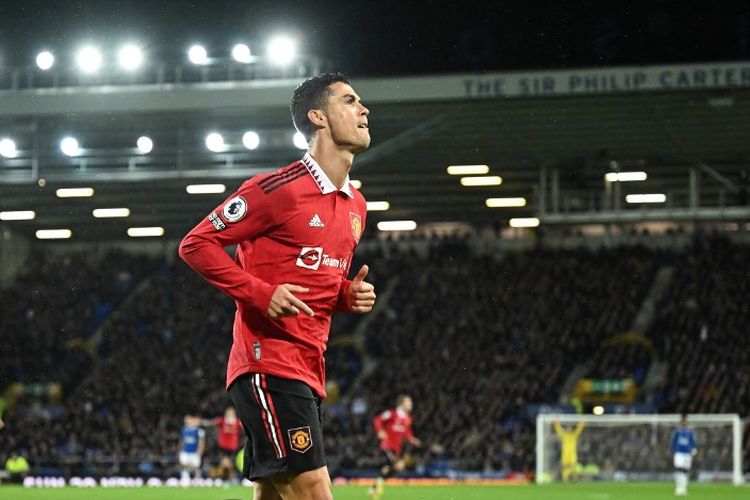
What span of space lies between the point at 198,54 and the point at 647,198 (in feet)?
47.8

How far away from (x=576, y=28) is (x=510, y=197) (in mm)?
10383

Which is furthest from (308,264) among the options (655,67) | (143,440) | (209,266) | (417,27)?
(143,440)

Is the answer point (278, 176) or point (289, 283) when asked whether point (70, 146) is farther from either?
point (289, 283)

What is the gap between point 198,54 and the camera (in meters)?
25.7

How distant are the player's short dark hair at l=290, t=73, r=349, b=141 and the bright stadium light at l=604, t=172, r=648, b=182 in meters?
25.3

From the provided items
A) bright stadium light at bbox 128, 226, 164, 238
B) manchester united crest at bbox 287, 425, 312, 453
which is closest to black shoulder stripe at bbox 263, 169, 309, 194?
manchester united crest at bbox 287, 425, 312, 453

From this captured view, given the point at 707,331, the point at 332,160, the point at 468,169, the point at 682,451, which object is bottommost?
the point at 682,451

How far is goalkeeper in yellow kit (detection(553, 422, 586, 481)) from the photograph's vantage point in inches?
1028

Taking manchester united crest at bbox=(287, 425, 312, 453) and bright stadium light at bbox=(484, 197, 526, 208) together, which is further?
bright stadium light at bbox=(484, 197, 526, 208)

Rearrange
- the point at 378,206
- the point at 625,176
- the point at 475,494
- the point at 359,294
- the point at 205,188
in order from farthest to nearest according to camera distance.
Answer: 1. the point at 378,206
2. the point at 205,188
3. the point at 625,176
4. the point at 475,494
5. the point at 359,294

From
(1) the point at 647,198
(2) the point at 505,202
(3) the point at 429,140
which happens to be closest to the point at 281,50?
(3) the point at 429,140

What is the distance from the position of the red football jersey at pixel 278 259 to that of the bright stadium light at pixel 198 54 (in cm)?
2111

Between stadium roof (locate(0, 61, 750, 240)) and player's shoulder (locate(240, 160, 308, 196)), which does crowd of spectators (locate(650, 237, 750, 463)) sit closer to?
stadium roof (locate(0, 61, 750, 240))

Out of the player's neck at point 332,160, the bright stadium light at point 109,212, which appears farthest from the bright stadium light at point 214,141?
the player's neck at point 332,160
